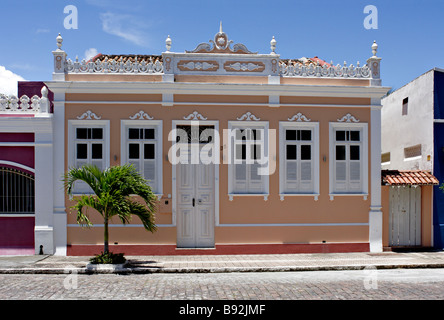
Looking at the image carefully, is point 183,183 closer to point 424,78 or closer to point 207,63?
point 207,63

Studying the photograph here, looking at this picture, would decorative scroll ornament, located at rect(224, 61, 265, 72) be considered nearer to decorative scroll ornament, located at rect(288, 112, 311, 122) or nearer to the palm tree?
decorative scroll ornament, located at rect(288, 112, 311, 122)

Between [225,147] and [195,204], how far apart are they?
1655mm

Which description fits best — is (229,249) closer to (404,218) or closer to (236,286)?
(236,286)

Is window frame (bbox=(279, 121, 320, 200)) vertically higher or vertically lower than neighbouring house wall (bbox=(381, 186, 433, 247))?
higher

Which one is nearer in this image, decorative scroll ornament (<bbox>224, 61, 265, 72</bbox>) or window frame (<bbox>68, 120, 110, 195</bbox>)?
window frame (<bbox>68, 120, 110, 195</bbox>)

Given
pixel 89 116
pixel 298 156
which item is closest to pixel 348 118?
pixel 298 156

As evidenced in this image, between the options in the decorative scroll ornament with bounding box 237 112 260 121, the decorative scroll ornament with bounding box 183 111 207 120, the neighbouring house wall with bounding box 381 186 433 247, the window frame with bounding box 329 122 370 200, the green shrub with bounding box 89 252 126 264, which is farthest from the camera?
the neighbouring house wall with bounding box 381 186 433 247

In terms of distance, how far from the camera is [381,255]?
11766 millimetres

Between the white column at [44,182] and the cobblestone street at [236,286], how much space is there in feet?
6.70

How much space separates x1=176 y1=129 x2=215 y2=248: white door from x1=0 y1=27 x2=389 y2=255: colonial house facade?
0.03 m

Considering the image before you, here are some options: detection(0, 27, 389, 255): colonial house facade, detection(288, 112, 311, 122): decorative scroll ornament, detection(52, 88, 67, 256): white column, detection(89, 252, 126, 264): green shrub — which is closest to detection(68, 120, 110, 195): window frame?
detection(0, 27, 389, 255): colonial house facade

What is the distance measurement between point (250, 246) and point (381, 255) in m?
3.30

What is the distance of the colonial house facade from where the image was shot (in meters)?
11.8

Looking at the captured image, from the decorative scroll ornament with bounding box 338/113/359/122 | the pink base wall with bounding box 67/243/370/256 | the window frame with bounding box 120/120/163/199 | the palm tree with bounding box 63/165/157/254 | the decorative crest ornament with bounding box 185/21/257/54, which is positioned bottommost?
the pink base wall with bounding box 67/243/370/256
